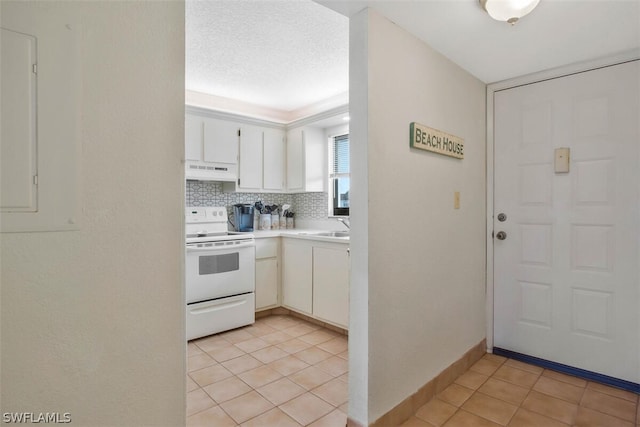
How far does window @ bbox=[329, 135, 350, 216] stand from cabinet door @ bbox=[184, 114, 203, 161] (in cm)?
149

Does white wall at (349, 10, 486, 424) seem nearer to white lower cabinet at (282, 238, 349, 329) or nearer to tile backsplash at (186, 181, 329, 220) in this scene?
white lower cabinet at (282, 238, 349, 329)

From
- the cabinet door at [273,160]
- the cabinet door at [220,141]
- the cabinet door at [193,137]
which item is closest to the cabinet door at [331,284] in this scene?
the cabinet door at [273,160]

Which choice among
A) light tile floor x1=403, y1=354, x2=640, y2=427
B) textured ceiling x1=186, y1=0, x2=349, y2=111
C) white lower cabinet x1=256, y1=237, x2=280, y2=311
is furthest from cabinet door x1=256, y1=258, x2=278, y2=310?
light tile floor x1=403, y1=354, x2=640, y2=427

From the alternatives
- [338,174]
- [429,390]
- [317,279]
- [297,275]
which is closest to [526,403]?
[429,390]

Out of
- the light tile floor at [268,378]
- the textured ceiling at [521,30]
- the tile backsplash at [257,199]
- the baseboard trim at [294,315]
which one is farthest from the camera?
the tile backsplash at [257,199]

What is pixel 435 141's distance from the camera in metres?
2.04

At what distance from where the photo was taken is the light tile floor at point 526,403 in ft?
5.94

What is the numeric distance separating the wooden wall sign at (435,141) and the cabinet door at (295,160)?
6.54ft

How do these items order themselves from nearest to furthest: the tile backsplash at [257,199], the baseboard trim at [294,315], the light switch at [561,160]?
1. the light switch at [561,160]
2. the baseboard trim at [294,315]
3. the tile backsplash at [257,199]

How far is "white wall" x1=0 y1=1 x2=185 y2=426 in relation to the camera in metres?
0.80

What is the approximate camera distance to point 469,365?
2428 millimetres

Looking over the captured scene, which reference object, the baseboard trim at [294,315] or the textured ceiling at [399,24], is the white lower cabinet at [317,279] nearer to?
the baseboard trim at [294,315]

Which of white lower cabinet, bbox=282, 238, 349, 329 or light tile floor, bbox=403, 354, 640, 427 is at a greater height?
white lower cabinet, bbox=282, 238, 349, 329

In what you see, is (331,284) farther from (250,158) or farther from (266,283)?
(250,158)
